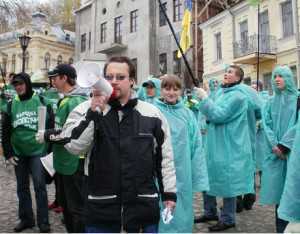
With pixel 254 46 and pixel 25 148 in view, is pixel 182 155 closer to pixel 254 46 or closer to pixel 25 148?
pixel 25 148

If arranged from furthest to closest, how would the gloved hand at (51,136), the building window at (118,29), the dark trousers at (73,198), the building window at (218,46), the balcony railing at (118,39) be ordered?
the building window at (118,29)
the balcony railing at (118,39)
the building window at (218,46)
the dark trousers at (73,198)
the gloved hand at (51,136)

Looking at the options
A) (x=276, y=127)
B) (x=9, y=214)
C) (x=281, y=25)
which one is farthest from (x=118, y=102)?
(x=281, y=25)

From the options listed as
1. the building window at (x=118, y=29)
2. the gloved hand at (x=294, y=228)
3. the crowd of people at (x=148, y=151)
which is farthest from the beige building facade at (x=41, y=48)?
the gloved hand at (x=294, y=228)

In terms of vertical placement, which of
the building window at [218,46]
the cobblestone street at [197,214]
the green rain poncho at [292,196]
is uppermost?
the building window at [218,46]

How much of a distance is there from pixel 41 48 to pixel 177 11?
29.6 metres

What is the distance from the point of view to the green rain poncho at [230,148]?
5.49m

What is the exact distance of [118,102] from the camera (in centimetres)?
290

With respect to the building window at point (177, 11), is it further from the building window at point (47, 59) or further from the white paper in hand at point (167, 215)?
the white paper in hand at point (167, 215)

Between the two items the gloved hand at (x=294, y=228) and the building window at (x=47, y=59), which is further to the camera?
the building window at (x=47, y=59)

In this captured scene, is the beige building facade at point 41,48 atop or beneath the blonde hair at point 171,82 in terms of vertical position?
atop

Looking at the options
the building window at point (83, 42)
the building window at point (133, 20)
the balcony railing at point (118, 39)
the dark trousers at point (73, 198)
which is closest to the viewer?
the dark trousers at point (73, 198)

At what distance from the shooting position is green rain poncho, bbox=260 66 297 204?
487 cm

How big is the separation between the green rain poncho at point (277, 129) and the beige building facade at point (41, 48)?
50.9 meters

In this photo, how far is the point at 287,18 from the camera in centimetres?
2133
